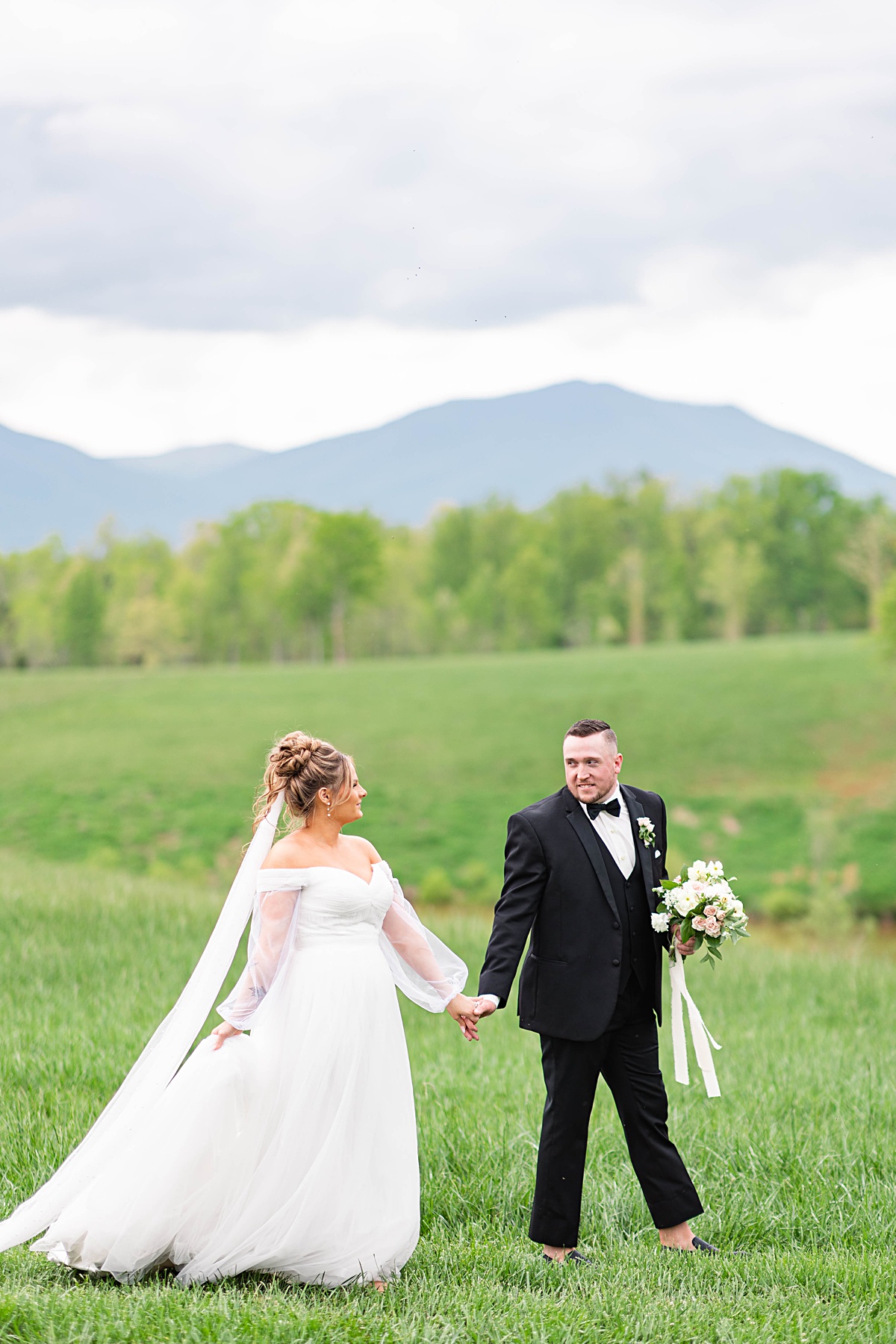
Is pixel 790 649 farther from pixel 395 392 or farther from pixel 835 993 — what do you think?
pixel 395 392

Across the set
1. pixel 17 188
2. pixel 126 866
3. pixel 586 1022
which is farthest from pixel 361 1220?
pixel 17 188

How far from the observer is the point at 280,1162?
15.4 feet

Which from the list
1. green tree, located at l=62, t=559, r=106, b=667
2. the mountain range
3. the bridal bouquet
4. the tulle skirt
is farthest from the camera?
the mountain range

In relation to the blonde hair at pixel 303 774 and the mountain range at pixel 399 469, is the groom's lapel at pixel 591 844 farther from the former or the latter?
the mountain range at pixel 399 469

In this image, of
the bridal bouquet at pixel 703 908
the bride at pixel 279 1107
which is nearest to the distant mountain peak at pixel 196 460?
the bride at pixel 279 1107

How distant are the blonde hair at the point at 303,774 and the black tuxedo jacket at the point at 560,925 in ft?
2.46

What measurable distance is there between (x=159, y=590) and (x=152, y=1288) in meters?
47.2

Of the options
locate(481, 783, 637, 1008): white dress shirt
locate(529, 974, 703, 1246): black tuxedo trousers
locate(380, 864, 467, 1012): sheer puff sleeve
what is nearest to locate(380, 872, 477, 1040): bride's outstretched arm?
locate(380, 864, 467, 1012): sheer puff sleeve

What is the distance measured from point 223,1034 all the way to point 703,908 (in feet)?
6.54

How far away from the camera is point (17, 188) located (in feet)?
253

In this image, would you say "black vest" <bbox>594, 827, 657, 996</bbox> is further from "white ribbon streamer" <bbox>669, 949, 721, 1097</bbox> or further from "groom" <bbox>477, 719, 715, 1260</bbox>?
"white ribbon streamer" <bbox>669, 949, 721, 1097</bbox>

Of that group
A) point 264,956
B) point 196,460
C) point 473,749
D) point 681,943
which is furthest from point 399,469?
point 264,956

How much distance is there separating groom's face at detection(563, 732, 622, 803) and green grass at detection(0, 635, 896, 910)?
3193 cm

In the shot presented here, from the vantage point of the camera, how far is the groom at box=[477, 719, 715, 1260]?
5.06 meters
